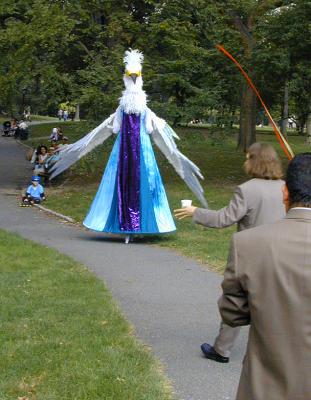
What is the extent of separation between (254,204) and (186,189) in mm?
12347

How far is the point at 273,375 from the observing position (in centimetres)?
249

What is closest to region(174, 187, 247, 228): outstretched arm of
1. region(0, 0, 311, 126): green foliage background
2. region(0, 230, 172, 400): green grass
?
region(0, 230, 172, 400): green grass

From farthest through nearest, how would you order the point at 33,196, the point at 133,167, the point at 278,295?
the point at 33,196
the point at 133,167
the point at 278,295

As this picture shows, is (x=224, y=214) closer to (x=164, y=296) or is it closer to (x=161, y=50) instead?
(x=164, y=296)

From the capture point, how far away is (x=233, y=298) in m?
2.60

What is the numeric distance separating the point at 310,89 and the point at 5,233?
30.1ft

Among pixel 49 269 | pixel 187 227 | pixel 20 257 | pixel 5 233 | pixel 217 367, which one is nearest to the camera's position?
pixel 217 367

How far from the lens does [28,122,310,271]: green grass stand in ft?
35.1

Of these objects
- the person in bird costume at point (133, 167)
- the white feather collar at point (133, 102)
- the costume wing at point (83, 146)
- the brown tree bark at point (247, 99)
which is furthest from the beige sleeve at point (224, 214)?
the brown tree bark at point (247, 99)

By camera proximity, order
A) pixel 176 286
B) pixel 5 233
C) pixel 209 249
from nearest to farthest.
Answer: pixel 176 286, pixel 209 249, pixel 5 233

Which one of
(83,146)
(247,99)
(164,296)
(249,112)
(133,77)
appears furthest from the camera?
(247,99)

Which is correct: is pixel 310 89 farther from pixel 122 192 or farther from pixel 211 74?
pixel 122 192

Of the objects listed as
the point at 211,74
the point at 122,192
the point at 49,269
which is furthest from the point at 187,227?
the point at 211,74

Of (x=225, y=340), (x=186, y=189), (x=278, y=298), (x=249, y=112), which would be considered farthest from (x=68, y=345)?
(x=249, y=112)
